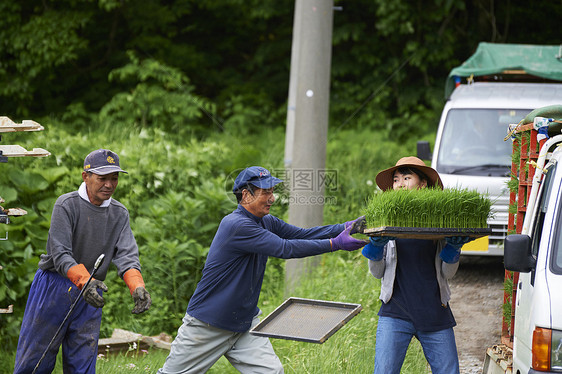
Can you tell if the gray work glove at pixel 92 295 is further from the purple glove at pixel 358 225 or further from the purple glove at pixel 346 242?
the purple glove at pixel 358 225

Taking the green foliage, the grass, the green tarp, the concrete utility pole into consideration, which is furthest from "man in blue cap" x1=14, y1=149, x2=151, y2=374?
the green foliage

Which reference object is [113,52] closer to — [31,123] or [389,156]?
[389,156]

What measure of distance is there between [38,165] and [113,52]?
7905 millimetres

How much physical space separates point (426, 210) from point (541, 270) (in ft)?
2.45

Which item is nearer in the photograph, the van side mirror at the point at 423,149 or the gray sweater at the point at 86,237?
the gray sweater at the point at 86,237

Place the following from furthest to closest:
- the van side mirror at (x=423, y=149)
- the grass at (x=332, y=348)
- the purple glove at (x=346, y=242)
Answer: the van side mirror at (x=423, y=149) < the grass at (x=332, y=348) < the purple glove at (x=346, y=242)

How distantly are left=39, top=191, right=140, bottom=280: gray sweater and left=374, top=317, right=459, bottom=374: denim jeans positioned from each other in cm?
184

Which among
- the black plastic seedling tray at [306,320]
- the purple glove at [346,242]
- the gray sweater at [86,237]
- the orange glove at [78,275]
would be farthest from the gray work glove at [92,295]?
the purple glove at [346,242]

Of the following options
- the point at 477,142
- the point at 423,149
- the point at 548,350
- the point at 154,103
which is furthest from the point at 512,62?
the point at 548,350

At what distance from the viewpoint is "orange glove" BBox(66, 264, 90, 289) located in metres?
4.73

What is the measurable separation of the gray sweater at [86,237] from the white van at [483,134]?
4885 mm

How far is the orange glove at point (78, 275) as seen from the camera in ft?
15.5

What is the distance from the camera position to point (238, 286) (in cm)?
491

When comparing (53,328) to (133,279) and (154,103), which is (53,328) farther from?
(154,103)
